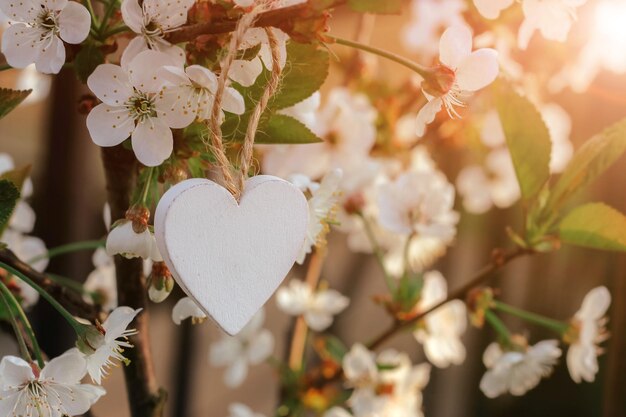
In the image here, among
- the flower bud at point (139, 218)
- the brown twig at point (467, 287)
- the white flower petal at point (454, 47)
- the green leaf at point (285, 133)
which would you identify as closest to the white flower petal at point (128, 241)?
the flower bud at point (139, 218)

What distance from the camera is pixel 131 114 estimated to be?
0.49m

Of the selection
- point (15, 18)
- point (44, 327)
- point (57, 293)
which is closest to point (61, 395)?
point (57, 293)

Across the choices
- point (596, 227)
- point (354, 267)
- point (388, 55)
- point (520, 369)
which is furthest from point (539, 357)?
point (354, 267)

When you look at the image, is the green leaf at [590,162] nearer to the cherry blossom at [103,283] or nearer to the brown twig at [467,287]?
the brown twig at [467,287]

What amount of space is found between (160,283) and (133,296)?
8 centimetres

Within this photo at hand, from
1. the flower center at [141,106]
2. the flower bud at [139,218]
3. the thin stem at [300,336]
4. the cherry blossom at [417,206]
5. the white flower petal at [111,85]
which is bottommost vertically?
the thin stem at [300,336]

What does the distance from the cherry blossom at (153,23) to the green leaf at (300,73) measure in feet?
0.27

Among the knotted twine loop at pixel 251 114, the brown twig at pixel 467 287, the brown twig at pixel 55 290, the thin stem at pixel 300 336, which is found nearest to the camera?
the knotted twine loop at pixel 251 114

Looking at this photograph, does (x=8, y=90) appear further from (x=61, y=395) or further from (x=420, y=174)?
(x=420, y=174)

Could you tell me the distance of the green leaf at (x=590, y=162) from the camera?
63 centimetres

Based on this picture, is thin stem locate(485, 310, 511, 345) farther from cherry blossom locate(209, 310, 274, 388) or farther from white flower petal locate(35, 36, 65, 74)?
white flower petal locate(35, 36, 65, 74)

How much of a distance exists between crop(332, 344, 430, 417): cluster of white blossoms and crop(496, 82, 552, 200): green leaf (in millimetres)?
363

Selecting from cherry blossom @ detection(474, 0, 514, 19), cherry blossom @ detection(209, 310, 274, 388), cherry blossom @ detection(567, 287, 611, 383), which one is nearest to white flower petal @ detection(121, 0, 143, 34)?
cherry blossom @ detection(474, 0, 514, 19)

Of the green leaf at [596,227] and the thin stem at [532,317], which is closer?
the green leaf at [596,227]
